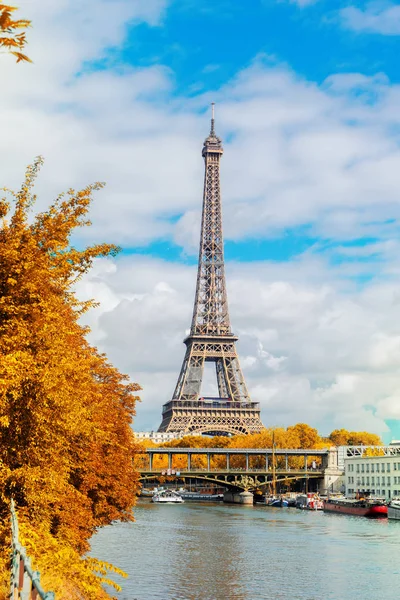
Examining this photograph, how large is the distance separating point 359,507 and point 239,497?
42.0 m

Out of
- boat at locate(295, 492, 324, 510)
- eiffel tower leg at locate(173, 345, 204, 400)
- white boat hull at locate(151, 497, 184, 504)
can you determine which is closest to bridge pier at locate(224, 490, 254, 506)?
white boat hull at locate(151, 497, 184, 504)

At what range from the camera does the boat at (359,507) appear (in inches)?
3674

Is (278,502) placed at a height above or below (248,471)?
below

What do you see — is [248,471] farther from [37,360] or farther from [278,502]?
[37,360]

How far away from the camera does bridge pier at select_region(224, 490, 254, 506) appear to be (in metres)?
131

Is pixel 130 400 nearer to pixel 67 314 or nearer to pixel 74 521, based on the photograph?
pixel 74 521

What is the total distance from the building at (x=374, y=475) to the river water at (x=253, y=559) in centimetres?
3474

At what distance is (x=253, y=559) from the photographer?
49000 millimetres

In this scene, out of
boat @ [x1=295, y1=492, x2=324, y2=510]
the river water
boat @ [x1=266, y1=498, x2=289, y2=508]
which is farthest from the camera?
boat @ [x1=266, y1=498, x2=289, y2=508]

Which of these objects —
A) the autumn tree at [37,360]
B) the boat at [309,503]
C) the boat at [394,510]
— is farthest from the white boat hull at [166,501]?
the autumn tree at [37,360]

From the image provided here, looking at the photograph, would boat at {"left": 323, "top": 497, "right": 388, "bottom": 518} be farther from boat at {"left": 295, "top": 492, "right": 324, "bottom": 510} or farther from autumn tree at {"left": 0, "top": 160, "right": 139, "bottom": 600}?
autumn tree at {"left": 0, "top": 160, "right": 139, "bottom": 600}

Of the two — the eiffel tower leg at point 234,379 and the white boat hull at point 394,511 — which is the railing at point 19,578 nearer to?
the white boat hull at point 394,511

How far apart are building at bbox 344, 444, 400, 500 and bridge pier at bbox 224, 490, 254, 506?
1671cm

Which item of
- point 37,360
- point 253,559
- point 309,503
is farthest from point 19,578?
point 309,503
